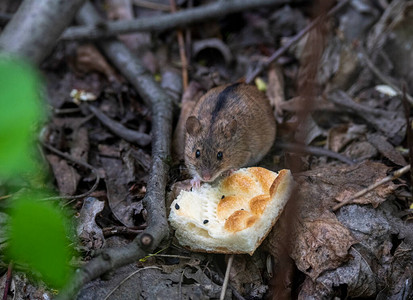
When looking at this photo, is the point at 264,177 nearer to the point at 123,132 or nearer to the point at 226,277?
the point at 226,277

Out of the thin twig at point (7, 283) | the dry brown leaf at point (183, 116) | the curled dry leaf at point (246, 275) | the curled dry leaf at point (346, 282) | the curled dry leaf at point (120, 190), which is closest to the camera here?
the thin twig at point (7, 283)

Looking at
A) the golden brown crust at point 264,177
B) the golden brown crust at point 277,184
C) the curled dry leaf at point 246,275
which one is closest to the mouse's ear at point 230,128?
the golden brown crust at point 264,177

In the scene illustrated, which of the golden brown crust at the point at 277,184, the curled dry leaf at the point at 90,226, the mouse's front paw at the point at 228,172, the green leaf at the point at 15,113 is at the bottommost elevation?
the mouse's front paw at the point at 228,172

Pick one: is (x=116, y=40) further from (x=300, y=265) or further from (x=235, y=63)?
(x=300, y=265)

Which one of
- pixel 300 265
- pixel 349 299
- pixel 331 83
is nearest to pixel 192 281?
pixel 300 265

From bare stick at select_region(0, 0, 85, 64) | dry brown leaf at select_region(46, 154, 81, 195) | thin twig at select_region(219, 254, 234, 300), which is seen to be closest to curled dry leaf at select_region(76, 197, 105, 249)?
dry brown leaf at select_region(46, 154, 81, 195)

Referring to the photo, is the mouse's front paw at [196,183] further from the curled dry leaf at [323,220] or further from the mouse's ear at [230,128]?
the curled dry leaf at [323,220]

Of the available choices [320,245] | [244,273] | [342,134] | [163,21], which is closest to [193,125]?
[244,273]
